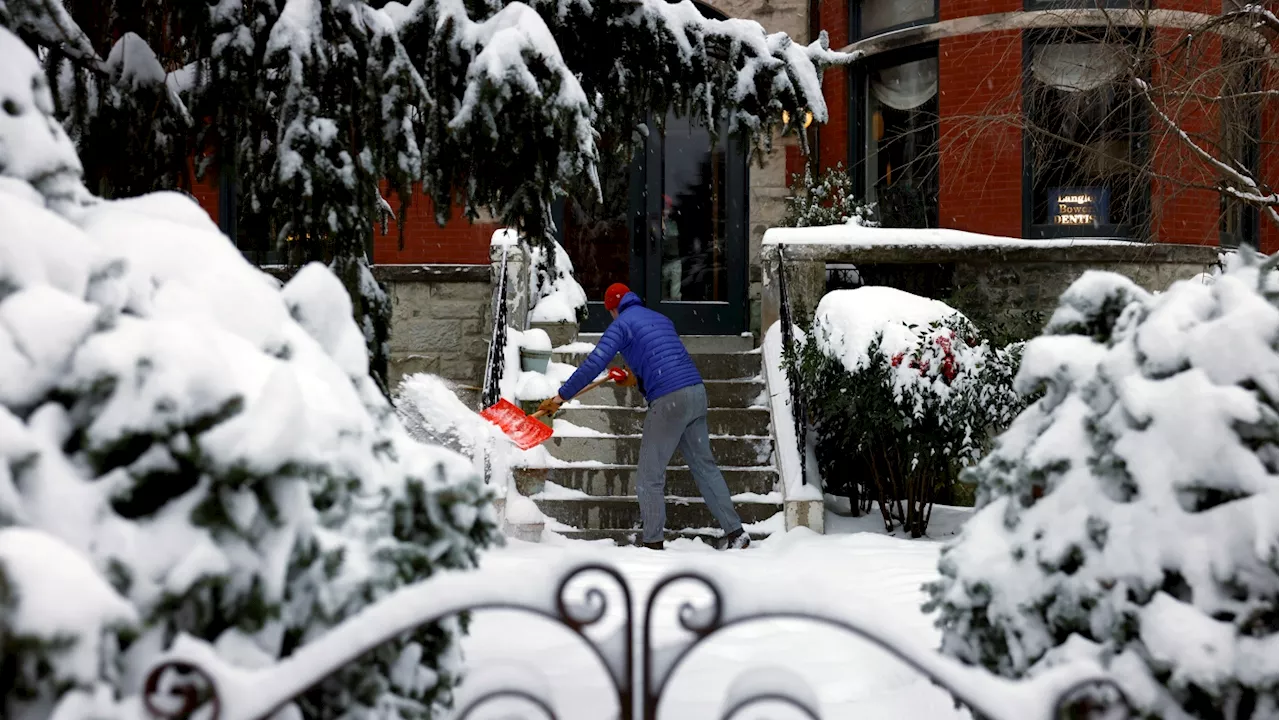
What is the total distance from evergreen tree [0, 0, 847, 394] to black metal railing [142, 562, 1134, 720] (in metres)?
2.73

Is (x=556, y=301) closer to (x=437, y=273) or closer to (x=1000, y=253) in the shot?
(x=437, y=273)

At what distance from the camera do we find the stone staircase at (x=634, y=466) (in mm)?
8195

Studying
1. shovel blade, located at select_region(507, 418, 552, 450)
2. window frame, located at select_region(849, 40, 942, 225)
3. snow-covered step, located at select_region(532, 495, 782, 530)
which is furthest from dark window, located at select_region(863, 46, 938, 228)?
shovel blade, located at select_region(507, 418, 552, 450)

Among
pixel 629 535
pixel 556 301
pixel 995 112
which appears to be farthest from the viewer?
pixel 995 112

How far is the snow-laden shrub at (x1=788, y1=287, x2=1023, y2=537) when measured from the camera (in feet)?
23.9

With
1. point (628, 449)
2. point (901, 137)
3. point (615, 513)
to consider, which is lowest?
point (615, 513)

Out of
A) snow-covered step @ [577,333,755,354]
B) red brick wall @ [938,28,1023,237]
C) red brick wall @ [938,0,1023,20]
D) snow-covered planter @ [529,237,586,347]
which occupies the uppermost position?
red brick wall @ [938,0,1023,20]

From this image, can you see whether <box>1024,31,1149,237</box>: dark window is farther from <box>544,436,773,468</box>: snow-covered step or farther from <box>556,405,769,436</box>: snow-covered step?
<box>544,436,773,468</box>: snow-covered step

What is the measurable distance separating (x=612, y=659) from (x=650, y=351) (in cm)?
582

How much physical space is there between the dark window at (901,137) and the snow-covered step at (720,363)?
2.85 metres

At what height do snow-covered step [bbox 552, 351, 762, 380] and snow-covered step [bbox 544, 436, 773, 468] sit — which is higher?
snow-covered step [bbox 552, 351, 762, 380]

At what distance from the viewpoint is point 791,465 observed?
25.8 feet

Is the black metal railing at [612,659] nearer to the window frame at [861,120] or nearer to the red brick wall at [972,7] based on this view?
the red brick wall at [972,7]

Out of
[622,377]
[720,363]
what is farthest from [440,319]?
[622,377]
